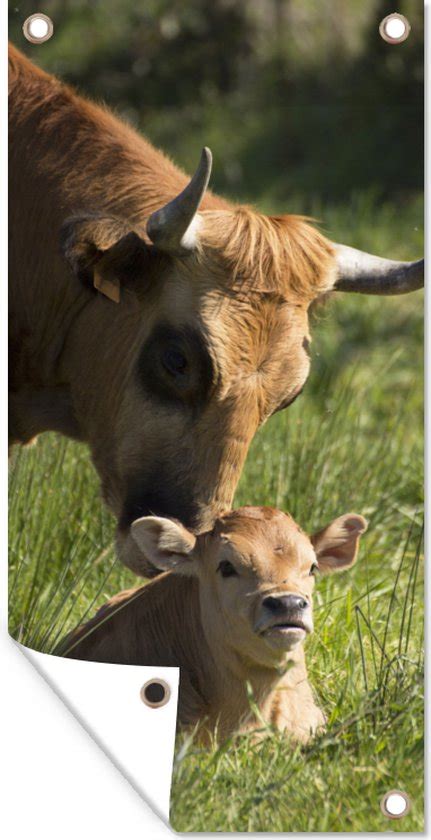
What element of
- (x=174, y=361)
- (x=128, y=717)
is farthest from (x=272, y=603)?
(x=174, y=361)

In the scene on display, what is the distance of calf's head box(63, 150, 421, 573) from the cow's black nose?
0.60m

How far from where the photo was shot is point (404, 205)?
20.8 ft

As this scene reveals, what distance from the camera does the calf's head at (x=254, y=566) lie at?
495 centimetres

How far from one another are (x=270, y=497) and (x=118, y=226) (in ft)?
4.38

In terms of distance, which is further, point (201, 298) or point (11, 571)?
point (11, 571)

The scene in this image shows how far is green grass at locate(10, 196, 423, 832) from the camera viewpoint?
501cm

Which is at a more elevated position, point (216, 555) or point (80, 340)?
point (80, 340)

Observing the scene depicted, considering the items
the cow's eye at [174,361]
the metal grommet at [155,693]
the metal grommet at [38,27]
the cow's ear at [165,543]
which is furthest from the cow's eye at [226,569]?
the metal grommet at [38,27]

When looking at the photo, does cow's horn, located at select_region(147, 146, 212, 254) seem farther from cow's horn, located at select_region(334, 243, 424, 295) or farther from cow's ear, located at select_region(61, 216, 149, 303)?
cow's horn, located at select_region(334, 243, 424, 295)

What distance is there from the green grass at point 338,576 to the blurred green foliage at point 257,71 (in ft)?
1.74

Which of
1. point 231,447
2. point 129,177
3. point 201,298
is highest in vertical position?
point 129,177

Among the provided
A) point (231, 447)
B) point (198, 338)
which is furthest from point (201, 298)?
point (231, 447)

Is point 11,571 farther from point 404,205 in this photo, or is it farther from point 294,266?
point 404,205

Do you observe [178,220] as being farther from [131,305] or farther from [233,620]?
[233,620]
